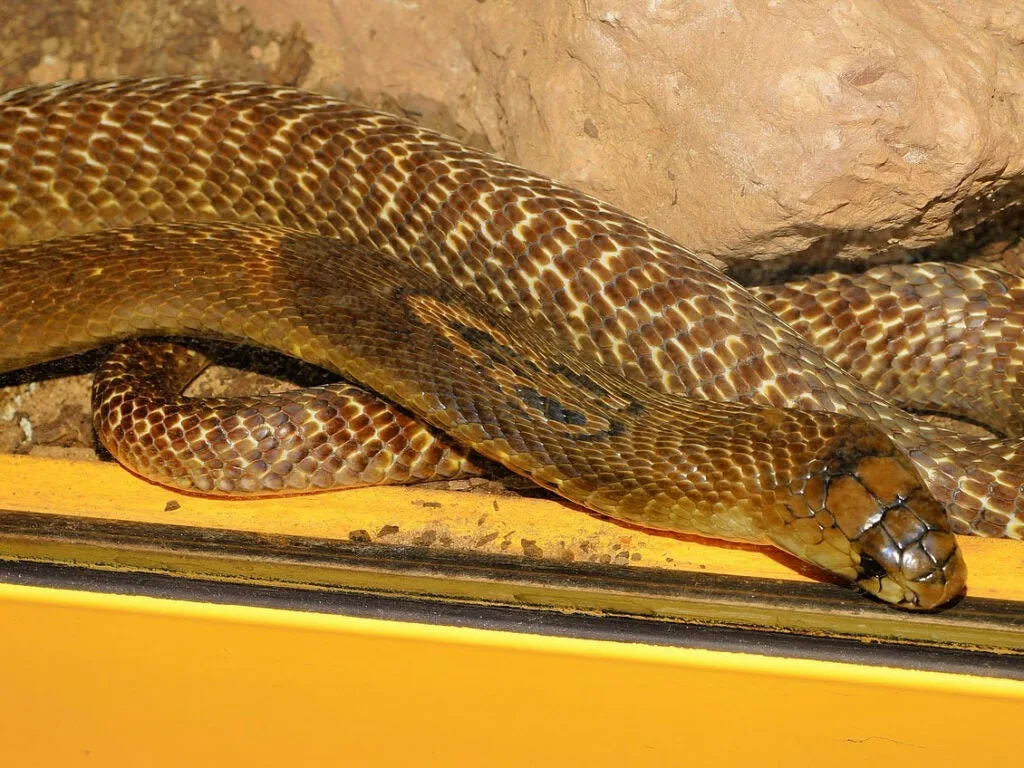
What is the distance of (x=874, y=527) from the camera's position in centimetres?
258

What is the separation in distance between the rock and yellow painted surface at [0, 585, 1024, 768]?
Result: 1794mm

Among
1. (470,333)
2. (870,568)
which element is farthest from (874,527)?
(470,333)

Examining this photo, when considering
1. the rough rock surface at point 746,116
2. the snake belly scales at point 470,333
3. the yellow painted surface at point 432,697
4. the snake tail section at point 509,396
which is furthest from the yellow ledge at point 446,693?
the rough rock surface at point 746,116

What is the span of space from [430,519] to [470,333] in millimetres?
649

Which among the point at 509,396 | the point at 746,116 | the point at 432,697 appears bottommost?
the point at 432,697

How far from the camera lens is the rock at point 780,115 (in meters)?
3.21

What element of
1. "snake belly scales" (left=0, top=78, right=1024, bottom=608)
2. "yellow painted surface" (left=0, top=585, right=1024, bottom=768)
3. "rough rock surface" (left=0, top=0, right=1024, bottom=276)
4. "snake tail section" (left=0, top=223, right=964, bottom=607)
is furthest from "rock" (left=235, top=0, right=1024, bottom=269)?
"yellow painted surface" (left=0, top=585, right=1024, bottom=768)

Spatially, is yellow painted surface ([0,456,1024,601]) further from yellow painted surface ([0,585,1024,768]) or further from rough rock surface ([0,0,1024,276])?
rough rock surface ([0,0,1024,276])

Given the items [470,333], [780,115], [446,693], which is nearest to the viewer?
[446,693]

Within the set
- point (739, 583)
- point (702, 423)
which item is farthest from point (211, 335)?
point (739, 583)

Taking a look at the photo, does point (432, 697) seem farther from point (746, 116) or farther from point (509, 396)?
point (746, 116)

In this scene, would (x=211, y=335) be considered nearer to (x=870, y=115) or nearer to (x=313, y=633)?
(x=313, y=633)

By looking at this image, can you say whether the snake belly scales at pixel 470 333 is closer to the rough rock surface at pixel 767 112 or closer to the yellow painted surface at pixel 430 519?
the yellow painted surface at pixel 430 519

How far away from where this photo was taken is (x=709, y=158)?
11.3 ft
